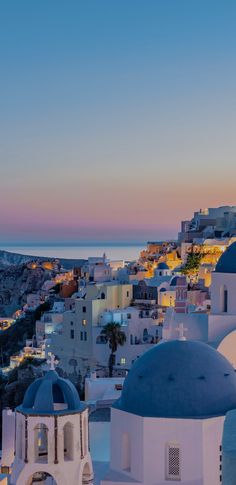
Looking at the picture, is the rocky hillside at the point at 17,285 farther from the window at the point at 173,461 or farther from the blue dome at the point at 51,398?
the window at the point at 173,461

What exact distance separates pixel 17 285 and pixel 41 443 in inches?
3414

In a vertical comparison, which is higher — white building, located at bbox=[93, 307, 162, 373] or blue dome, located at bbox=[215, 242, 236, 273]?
blue dome, located at bbox=[215, 242, 236, 273]

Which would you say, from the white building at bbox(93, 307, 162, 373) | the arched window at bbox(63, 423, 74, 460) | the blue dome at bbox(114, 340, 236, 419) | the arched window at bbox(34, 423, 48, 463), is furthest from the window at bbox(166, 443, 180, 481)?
the white building at bbox(93, 307, 162, 373)

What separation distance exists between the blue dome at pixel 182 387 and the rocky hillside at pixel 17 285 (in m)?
68.6

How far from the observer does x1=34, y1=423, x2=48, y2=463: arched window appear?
13.2 meters

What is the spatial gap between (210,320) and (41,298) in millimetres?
44738

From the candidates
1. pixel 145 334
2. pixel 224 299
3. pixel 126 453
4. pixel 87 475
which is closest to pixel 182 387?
pixel 126 453

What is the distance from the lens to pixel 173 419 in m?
13.2

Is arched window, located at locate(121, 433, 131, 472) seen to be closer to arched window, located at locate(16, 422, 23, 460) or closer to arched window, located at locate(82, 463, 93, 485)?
arched window, located at locate(82, 463, 93, 485)

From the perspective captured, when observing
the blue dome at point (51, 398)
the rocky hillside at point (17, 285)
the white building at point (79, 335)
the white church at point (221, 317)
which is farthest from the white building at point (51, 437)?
the rocky hillside at point (17, 285)

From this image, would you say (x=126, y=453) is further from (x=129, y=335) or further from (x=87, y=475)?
(x=129, y=335)

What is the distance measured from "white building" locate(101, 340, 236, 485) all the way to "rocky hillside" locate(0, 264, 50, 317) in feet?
225

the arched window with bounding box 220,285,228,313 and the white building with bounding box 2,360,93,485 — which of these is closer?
the white building with bounding box 2,360,93,485

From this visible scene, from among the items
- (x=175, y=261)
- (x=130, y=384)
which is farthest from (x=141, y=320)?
(x=130, y=384)
